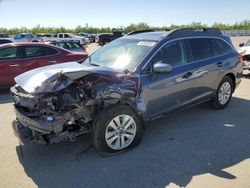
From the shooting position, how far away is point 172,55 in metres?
5.31

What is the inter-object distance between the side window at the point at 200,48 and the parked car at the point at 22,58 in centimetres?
502

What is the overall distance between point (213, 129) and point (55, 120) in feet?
9.93

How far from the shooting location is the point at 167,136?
521cm

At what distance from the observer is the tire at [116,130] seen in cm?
421

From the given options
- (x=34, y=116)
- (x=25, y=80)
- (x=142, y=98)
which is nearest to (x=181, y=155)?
(x=142, y=98)

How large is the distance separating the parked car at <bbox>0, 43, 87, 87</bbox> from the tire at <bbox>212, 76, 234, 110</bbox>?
5.17 meters

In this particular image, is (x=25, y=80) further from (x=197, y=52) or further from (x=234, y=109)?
(x=234, y=109)

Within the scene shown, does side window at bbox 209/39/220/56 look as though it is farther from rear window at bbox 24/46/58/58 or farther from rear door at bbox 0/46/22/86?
rear door at bbox 0/46/22/86

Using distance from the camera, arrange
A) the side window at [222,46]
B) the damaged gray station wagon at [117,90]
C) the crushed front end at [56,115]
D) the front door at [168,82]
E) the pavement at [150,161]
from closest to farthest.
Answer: the pavement at [150,161], the crushed front end at [56,115], the damaged gray station wagon at [117,90], the front door at [168,82], the side window at [222,46]

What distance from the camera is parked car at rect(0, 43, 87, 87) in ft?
28.6

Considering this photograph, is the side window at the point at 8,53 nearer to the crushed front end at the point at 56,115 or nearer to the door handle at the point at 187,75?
the crushed front end at the point at 56,115

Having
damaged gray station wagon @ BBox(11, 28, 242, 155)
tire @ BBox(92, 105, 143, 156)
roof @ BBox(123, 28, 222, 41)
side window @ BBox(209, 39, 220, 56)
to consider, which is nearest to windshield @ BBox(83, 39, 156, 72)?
damaged gray station wagon @ BBox(11, 28, 242, 155)

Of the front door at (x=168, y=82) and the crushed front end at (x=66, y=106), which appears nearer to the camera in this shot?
the crushed front end at (x=66, y=106)

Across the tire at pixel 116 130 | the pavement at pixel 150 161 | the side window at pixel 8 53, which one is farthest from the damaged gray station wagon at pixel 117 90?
the side window at pixel 8 53
